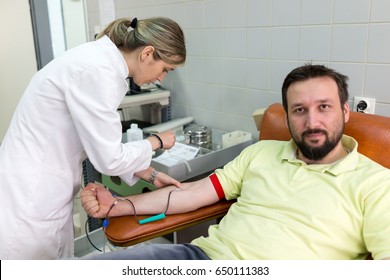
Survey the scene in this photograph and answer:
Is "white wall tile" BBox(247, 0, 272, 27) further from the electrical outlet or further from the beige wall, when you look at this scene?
the beige wall

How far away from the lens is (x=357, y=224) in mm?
1108

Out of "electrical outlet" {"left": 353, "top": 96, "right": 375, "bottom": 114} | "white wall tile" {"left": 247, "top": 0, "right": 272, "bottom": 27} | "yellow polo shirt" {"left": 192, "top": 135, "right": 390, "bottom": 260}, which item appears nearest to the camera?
"yellow polo shirt" {"left": 192, "top": 135, "right": 390, "bottom": 260}

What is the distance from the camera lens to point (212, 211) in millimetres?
1405

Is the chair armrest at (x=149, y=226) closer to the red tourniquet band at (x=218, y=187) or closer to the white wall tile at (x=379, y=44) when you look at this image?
the red tourniquet band at (x=218, y=187)

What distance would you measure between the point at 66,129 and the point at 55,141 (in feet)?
0.18

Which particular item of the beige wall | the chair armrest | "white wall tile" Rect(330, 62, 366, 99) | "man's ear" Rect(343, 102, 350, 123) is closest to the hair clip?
the chair armrest

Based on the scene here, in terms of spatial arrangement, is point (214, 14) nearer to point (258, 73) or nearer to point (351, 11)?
point (258, 73)

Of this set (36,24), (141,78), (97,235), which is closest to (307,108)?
(141,78)

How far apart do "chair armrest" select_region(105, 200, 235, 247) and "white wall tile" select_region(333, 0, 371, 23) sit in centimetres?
97

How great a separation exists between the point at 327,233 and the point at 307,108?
44 cm

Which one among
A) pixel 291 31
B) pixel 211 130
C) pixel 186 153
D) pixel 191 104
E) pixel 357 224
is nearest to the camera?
pixel 357 224

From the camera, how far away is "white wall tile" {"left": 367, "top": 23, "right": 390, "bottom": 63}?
1.46 meters

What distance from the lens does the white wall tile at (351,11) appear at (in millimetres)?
1500
